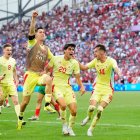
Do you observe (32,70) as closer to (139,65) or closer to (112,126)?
(112,126)

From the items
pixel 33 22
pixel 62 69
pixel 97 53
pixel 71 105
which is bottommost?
pixel 71 105

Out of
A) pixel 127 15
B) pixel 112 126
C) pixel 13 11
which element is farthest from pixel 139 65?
pixel 112 126

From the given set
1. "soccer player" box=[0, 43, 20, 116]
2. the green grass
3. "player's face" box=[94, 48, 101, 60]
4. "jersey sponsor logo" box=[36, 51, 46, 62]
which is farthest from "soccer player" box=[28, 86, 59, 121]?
"player's face" box=[94, 48, 101, 60]

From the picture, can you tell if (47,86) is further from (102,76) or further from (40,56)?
(102,76)

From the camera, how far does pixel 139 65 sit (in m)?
→ 47.7

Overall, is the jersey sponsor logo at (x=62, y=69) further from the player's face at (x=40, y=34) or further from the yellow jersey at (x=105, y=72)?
the player's face at (x=40, y=34)

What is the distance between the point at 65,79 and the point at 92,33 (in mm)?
39858

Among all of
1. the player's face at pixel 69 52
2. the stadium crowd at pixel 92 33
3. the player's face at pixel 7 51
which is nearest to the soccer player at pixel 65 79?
the player's face at pixel 69 52

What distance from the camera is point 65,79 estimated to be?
1556 centimetres

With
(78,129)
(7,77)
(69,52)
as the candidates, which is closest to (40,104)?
(7,77)

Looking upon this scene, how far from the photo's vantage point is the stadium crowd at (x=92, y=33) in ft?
162

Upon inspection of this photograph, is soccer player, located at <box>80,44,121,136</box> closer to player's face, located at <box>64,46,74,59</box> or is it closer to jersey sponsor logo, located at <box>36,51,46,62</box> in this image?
player's face, located at <box>64,46,74,59</box>

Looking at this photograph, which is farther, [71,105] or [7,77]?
[7,77]

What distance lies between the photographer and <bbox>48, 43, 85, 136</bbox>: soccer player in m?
15.1
